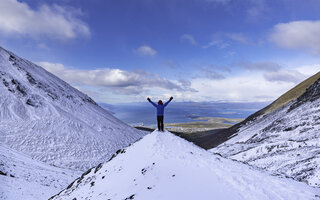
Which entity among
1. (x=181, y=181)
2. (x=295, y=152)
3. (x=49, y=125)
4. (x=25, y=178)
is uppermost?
(x=49, y=125)

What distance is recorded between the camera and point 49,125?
147 ft

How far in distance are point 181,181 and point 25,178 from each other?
84.6 ft

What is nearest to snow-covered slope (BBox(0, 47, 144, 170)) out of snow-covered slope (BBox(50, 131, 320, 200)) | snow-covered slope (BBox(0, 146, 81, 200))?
snow-covered slope (BBox(0, 146, 81, 200))

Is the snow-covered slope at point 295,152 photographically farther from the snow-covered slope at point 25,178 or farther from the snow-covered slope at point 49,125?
the snow-covered slope at point 49,125

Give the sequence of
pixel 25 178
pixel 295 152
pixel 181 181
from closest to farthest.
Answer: pixel 181 181, pixel 295 152, pixel 25 178

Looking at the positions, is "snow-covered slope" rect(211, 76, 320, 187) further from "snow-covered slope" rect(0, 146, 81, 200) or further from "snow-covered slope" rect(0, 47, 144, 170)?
"snow-covered slope" rect(0, 47, 144, 170)

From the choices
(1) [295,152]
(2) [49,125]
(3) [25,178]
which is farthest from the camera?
(2) [49,125]

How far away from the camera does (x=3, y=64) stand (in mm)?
57781

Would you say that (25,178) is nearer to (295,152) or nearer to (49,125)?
(49,125)

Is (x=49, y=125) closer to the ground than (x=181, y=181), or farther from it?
farther from it

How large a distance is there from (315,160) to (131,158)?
1611 centimetres

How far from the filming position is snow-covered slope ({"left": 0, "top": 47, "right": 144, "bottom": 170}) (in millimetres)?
37500

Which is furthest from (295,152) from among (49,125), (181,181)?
(49,125)

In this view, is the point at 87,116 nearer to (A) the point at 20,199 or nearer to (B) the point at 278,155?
(A) the point at 20,199
